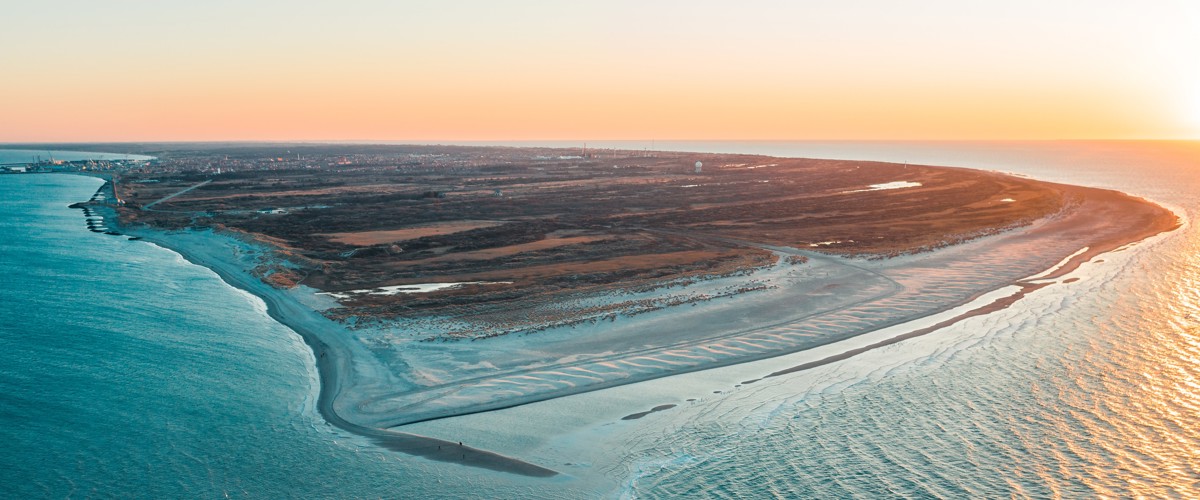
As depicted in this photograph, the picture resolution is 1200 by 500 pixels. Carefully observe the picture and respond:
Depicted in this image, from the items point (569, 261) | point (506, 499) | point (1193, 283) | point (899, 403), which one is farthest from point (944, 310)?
point (506, 499)

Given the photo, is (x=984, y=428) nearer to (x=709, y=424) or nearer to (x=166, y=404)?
(x=709, y=424)

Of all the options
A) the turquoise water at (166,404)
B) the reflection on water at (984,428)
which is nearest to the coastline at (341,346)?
the turquoise water at (166,404)

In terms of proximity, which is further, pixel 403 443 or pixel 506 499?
pixel 403 443

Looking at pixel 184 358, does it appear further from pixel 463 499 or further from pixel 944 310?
pixel 944 310

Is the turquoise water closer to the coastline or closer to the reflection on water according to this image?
the coastline

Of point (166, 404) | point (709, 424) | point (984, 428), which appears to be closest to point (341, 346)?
point (166, 404)

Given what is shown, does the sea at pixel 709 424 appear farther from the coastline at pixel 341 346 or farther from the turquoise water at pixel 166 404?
the coastline at pixel 341 346
